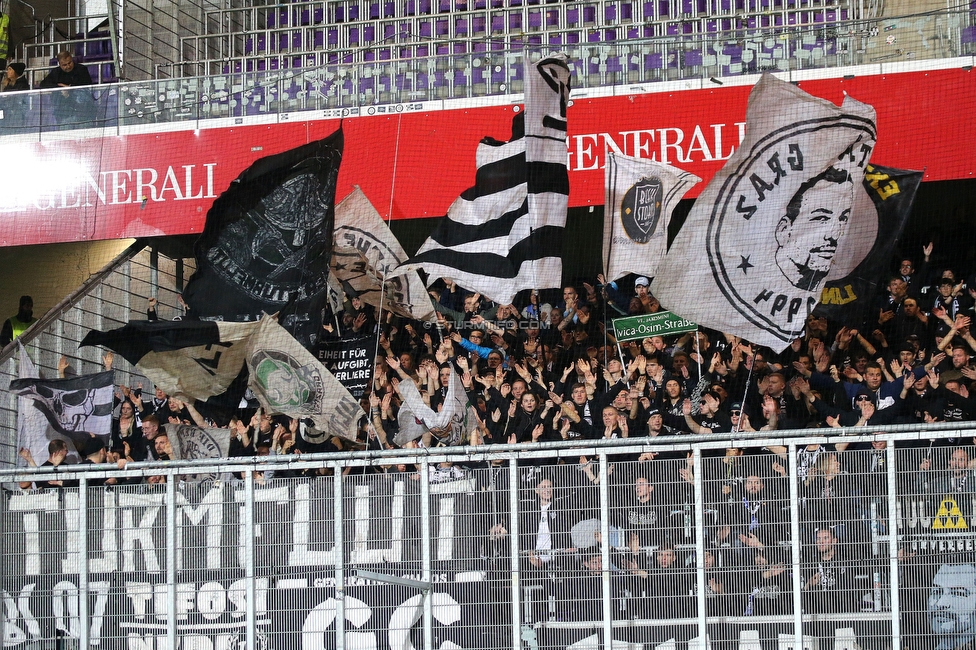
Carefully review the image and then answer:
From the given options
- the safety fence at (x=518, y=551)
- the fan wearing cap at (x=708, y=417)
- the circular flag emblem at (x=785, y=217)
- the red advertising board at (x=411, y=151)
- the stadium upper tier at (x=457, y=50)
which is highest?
the stadium upper tier at (x=457, y=50)

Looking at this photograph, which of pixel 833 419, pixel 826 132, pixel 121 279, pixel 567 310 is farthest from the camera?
pixel 121 279

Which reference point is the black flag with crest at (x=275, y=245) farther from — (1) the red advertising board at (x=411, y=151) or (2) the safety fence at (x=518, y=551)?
(2) the safety fence at (x=518, y=551)

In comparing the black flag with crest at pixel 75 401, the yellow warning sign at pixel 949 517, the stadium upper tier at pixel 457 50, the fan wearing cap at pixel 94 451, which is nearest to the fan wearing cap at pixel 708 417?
the yellow warning sign at pixel 949 517

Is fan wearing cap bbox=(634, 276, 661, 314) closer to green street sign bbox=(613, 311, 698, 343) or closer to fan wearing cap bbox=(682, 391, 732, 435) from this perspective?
green street sign bbox=(613, 311, 698, 343)

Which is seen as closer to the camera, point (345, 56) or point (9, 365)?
→ point (9, 365)

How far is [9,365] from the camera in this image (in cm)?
1412

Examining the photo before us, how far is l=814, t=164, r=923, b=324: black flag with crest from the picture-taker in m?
11.1

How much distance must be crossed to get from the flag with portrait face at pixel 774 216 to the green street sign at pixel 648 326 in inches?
80.3

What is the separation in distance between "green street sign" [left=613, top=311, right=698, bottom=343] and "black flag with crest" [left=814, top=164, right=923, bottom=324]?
136cm

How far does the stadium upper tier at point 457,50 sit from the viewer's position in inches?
516

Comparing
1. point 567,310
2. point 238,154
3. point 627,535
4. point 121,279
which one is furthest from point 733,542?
point 121,279

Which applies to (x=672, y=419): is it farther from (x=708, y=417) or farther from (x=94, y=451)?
(x=94, y=451)

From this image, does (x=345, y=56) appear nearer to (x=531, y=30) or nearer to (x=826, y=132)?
(x=531, y=30)

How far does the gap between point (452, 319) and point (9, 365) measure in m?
4.85
